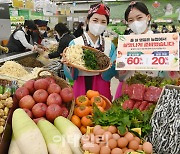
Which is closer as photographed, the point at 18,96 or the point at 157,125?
the point at 157,125

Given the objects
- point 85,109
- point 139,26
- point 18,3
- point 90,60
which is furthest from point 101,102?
point 18,3

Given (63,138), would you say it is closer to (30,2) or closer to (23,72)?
(23,72)

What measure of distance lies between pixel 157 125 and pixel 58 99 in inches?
30.2

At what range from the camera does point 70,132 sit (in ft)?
5.86

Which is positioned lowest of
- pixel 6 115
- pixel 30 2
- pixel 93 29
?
pixel 6 115

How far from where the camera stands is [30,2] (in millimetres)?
7008

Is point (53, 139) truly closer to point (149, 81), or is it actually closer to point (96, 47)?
point (149, 81)

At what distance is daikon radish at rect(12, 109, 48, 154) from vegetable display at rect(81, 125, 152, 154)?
0.92ft

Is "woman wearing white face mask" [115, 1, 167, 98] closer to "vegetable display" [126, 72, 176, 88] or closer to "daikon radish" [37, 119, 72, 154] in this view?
"vegetable display" [126, 72, 176, 88]

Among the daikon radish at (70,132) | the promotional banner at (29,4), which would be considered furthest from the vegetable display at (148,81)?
the promotional banner at (29,4)

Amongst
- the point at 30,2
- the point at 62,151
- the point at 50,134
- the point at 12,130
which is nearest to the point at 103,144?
the point at 62,151

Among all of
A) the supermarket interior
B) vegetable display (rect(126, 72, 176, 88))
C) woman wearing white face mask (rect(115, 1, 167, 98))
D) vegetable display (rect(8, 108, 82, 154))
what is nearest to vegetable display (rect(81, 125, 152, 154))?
the supermarket interior

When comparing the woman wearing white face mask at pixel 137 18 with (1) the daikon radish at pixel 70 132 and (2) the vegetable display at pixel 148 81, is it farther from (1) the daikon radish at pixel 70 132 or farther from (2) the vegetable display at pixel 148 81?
(1) the daikon radish at pixel 70 132

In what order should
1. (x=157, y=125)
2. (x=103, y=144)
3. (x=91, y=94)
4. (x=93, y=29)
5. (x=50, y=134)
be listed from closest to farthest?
(x=103, y=144) < (x=50, y=134) < (x=157, y=125) < (x=91, y=94) < (x=93, y=29)
